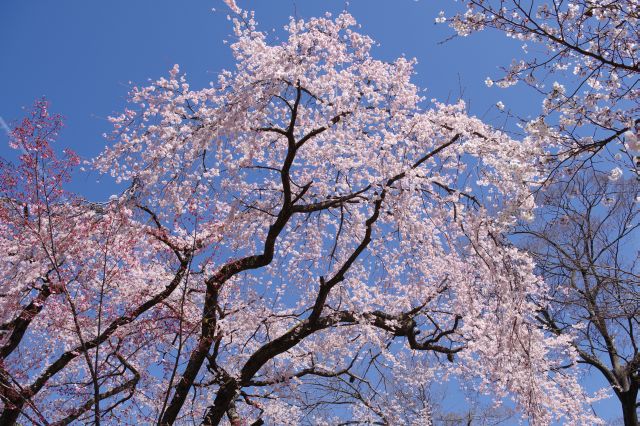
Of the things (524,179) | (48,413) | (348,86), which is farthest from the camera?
(48,413)

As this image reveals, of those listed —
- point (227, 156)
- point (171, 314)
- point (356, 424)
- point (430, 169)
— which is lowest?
point (356, 424)

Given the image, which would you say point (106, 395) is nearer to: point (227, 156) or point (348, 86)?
point (227, 156)

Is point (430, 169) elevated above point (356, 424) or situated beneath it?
elevated above

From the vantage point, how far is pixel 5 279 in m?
7.30

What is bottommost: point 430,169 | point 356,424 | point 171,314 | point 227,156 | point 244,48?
point 356,424

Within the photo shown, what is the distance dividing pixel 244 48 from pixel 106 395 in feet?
19.5

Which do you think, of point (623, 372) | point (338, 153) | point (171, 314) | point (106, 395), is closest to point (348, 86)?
point (338, 153)

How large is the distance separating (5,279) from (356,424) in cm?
685

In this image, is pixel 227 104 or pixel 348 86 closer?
pixel 227 104

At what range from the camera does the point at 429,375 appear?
12891mm

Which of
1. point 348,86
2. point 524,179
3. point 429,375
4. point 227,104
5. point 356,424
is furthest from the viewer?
point 429,375

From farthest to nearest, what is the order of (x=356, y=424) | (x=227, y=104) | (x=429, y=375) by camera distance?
(x=429, y=375) → (x=356, y=424) → (x=227, y=104)

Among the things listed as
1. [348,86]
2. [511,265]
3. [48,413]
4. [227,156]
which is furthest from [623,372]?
[48,413]

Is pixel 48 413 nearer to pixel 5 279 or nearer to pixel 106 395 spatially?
pixel 106 395
